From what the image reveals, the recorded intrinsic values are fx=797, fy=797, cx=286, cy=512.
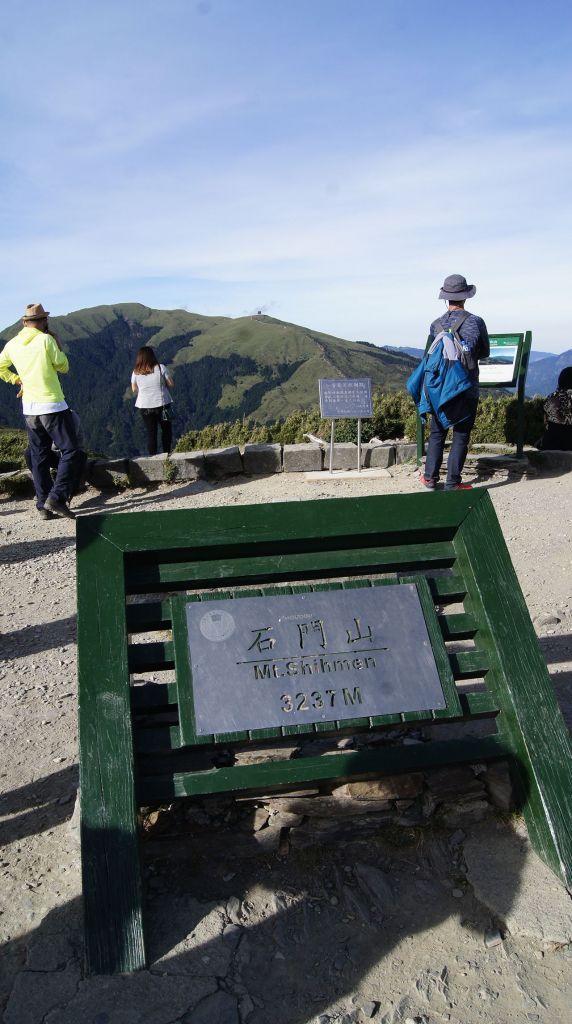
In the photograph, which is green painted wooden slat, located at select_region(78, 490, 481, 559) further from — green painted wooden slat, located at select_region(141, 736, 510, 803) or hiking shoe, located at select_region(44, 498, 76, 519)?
hiking shoe, located at select_region(44, 498, 76, 519)

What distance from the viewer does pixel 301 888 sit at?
8.77 feet

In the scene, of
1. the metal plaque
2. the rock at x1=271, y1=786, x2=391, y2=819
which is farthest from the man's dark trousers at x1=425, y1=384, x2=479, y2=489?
the rock at x1=271, y1=786, x2=391, y2=819

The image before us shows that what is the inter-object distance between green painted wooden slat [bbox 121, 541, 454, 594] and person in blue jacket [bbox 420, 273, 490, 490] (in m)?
3.66

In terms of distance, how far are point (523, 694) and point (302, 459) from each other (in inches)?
261

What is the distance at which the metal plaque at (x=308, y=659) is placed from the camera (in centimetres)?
268

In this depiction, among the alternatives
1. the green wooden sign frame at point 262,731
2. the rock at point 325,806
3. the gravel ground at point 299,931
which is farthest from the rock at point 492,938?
the rock at point 325,806

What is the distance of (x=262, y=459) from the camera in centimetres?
927

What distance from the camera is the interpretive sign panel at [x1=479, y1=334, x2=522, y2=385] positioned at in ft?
27.8

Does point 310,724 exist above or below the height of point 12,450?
above

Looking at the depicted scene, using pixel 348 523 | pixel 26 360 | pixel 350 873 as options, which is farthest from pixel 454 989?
pixel 26 360

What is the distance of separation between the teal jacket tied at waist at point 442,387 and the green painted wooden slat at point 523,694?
12.8 feet

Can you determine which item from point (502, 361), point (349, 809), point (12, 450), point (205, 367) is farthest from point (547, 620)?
point (205, 367)

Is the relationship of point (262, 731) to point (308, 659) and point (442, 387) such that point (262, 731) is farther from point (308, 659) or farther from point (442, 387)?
point (442, 387)

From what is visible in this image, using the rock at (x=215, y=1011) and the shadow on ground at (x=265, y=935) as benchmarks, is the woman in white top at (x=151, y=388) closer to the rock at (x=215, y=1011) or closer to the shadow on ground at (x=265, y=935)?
the shadow on ground at (x=265, y=935)
